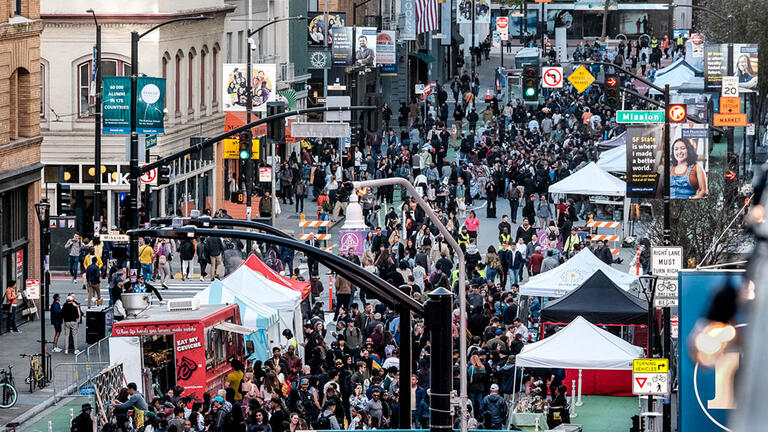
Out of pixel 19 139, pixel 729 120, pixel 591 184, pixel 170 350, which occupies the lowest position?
pixel 170 350

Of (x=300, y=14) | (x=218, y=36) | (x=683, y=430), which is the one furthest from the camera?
(x=300, y=14)

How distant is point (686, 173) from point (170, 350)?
10.6m

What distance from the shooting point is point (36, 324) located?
34.6 meters

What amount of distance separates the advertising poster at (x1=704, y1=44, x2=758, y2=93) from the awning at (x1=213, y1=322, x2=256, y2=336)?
25.1 meters

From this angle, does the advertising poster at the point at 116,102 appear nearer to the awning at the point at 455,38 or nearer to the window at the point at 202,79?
the window at the point at 202,79

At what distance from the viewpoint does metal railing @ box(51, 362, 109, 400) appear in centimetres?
2608

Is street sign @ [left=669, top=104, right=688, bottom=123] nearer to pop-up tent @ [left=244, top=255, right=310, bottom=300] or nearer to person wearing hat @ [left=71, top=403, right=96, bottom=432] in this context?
pop-up tent @ [left=244, top=255, right=310, bottom=300]

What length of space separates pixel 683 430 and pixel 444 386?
2.21 metres

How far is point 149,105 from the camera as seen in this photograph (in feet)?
108

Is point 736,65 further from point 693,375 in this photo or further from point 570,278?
point 693,375

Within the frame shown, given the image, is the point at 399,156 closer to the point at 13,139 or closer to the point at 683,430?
the point at 13,139

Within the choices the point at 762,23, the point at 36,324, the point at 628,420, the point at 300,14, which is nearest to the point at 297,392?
the point at 628,420

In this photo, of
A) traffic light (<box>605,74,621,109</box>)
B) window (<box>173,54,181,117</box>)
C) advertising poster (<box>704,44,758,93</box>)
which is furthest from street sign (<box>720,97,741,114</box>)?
window (<box>173,54,181,117</box>)

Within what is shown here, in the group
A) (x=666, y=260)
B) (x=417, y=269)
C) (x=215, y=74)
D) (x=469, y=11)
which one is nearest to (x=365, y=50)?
(x=215, y=74)
